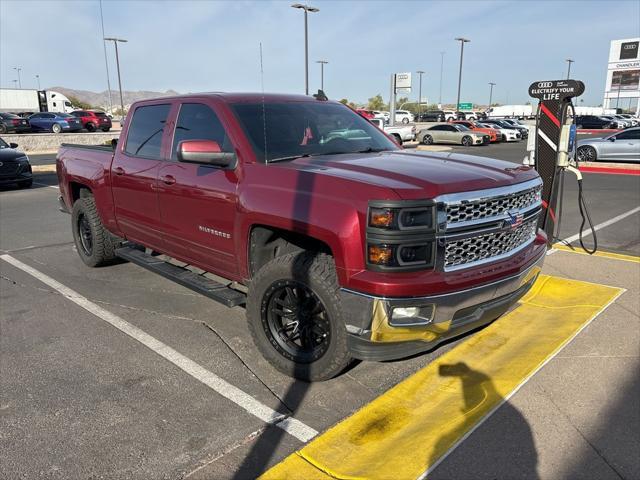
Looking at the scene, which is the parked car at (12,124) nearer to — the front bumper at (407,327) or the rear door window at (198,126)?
the rear door window at (198,126)

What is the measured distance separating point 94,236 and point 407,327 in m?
4.22

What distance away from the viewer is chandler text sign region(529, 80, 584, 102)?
18.7ft

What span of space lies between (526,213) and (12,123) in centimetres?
3845

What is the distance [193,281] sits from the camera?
4.20 metres

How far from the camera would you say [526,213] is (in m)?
3.50

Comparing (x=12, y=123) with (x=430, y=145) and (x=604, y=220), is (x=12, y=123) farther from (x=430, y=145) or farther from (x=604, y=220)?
(x=604, y=220)

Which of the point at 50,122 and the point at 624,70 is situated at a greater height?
the point at 624,70

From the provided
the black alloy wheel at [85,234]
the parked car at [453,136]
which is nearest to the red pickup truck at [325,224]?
the black alloy wheel at [85,234]

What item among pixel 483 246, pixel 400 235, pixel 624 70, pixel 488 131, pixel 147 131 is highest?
pixel 624 70

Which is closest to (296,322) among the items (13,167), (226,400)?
(226,400)

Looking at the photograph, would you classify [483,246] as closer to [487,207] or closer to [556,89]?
[487,207]

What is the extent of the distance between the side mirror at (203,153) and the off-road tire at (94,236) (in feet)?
8.48

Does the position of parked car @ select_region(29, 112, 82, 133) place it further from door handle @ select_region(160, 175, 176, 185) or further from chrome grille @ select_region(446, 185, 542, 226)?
chrome grille @ select_region(446, 185, 542, 226)

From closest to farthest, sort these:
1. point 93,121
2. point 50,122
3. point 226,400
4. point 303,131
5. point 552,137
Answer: point 226,400, point 303,131, point 552,137, point 50,122, point 93,121
